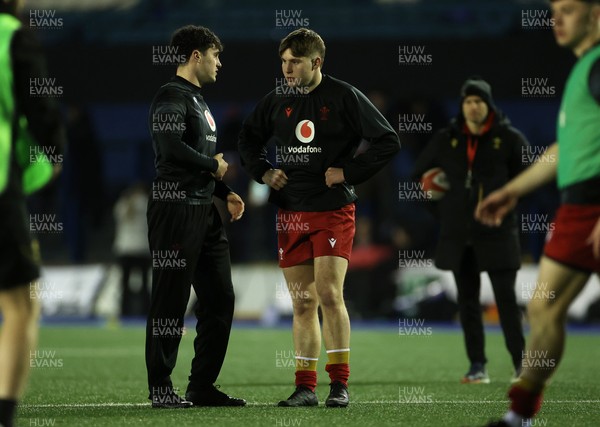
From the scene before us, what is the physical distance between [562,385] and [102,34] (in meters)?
15.9

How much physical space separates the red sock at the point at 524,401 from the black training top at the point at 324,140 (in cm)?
239

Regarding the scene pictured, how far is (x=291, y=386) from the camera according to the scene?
9.06 m

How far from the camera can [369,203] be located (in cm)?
2088

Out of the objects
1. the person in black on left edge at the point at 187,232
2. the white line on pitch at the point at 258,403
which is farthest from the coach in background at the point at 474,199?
the person in black on left edge at the point at 187,232

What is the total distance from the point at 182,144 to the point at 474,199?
3.44 meters

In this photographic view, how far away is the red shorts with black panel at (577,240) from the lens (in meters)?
5.21

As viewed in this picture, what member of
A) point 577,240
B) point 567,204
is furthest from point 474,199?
point 577,240

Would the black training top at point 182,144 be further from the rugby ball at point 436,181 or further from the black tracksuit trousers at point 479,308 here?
the black tracksuit trousers at point 479,308

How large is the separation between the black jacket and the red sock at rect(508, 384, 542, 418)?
404cm

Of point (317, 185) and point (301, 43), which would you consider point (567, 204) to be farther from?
point (301, 43)

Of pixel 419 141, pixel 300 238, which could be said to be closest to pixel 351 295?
pixel 419 141

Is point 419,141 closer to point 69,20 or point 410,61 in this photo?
point 410,61

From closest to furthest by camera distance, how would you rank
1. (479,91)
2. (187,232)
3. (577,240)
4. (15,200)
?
(15,200) → (577,240) → (187,232) → (479,91)

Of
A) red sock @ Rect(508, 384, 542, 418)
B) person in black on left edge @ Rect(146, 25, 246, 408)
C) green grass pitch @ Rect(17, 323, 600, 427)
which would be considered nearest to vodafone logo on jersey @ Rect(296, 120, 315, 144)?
person in black on left edge @ Rect(146, 25, 246, 408)
